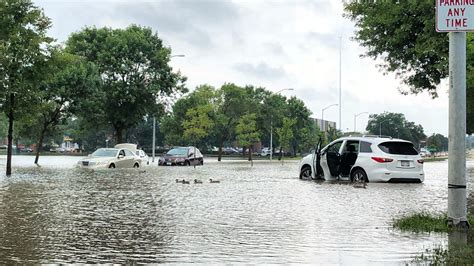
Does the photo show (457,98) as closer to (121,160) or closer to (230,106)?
(121,160)

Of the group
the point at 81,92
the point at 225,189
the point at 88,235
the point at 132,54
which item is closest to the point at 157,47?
the point at 132,54

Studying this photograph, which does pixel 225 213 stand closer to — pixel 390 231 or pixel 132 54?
pixel 390 231

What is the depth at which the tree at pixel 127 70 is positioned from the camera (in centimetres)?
4338

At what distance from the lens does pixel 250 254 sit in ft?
22.1

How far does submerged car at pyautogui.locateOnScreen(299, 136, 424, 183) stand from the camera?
19.4m

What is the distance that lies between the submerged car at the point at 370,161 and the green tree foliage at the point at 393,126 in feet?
440

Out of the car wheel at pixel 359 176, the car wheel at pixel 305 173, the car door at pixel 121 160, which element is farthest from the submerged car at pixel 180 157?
the car wheel at pixel 359 176

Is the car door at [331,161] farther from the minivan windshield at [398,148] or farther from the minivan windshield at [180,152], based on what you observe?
the minivan windshield at [180,152]

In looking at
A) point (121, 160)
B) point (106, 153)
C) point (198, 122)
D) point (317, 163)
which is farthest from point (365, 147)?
point (198, 122)

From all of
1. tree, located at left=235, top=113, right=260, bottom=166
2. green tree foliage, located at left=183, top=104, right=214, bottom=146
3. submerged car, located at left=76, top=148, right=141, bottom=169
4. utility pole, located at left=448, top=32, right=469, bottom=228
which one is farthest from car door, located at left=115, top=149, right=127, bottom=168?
tree, located at left=235, top=113, right=260, bottom=166

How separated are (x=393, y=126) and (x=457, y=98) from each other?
152m

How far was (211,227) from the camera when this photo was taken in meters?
9.00

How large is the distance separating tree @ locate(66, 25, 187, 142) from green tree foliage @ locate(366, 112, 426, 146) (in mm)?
113314

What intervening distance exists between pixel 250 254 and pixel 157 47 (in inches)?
1630
